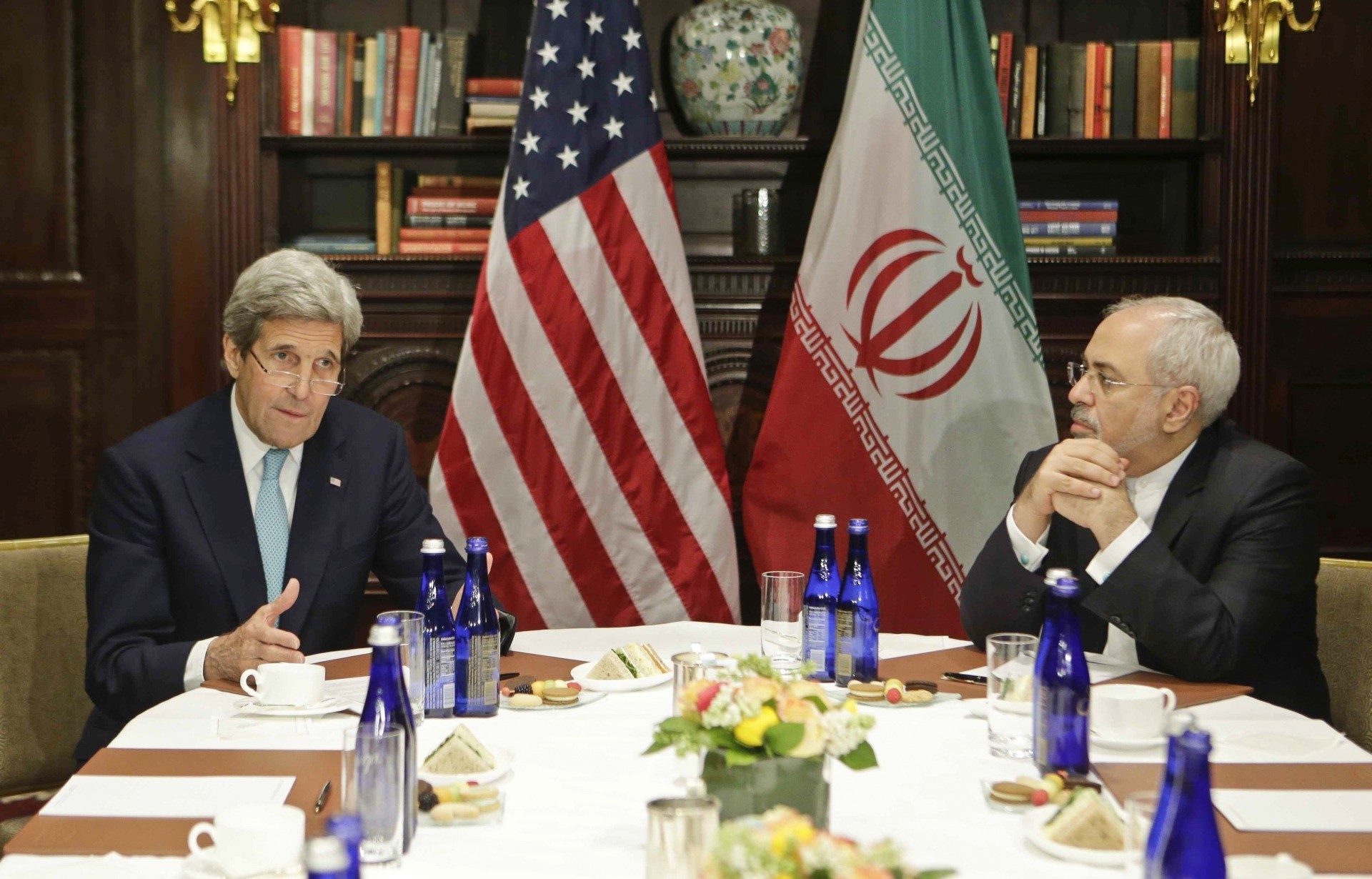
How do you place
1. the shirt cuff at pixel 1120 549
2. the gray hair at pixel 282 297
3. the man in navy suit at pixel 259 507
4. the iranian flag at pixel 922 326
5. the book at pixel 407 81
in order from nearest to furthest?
the shirt cuff at pixel 1120 549 < the man in navy suit at pixel 259 507 < the gray hair at pixel 282 297 < the iranian flag at pixel 922 326 < the book at pixel 407 81

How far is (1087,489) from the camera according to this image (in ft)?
6.82

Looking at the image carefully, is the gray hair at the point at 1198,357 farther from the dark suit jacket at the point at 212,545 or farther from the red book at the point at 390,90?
the red book at the point at 390,90

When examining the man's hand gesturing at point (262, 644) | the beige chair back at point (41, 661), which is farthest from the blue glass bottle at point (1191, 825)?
the beige chair back at point (41, 661)

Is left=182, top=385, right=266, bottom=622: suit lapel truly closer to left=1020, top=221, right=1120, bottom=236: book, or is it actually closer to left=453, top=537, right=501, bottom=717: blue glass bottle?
left=453, top=537, right=501, bottom=717: blue glass bottle

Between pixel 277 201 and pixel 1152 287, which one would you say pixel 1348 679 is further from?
pixel 277 201

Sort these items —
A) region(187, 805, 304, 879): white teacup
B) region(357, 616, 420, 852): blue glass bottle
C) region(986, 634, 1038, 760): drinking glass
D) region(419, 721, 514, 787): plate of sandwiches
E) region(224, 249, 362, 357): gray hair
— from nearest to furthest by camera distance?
region(187, 805, 304, 879): white teacup, region(357, 616, 420, 852): blue glass bottle, region(419, 721, 514, 787): plate of sandwiches, region(986, 634, 1038, 760): drinking glass, region(224, 249, 362, 357): gray hair

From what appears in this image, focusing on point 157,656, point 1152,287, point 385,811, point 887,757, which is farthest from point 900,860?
point 1152,287

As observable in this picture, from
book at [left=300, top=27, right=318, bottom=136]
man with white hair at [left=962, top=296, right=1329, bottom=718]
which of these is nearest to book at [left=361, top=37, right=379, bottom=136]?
book at [left=300, top=27, right=318, bottom=136]

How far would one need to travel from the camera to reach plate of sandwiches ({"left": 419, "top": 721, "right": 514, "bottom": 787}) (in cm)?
143

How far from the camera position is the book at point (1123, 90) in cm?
367

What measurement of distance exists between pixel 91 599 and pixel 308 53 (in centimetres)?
201

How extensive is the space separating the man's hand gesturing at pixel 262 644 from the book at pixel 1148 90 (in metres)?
2.76

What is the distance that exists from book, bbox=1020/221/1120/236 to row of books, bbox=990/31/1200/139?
0.24 m

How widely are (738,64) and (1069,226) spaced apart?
3.32ft
